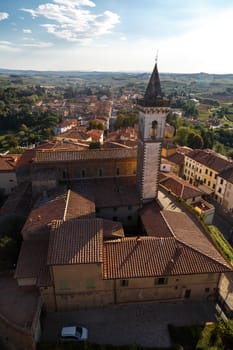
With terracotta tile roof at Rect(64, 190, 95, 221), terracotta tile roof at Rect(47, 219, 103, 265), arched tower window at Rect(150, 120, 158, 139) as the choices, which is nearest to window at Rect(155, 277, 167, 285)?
terracotta tile roof at Rect(47, 219, 103, 265)

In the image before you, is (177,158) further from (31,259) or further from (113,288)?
(31,259)

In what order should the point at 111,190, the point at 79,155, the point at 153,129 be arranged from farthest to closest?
the point at 79,155 < the point at 111,190 < the point at 153,129

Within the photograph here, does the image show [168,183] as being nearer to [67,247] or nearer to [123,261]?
[123,261]

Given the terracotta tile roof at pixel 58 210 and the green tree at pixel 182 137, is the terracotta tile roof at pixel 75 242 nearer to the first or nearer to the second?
the terracotta tile roof at pixel 58 210

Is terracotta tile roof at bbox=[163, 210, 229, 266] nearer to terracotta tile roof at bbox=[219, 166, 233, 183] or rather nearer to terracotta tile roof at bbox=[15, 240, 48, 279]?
terracotta tile roof at bbox=[15, 240, 48, 279]

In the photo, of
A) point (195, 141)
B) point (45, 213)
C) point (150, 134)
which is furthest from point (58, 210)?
point (195, 141)

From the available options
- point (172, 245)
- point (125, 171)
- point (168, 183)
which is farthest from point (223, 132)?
point (172, 245)
